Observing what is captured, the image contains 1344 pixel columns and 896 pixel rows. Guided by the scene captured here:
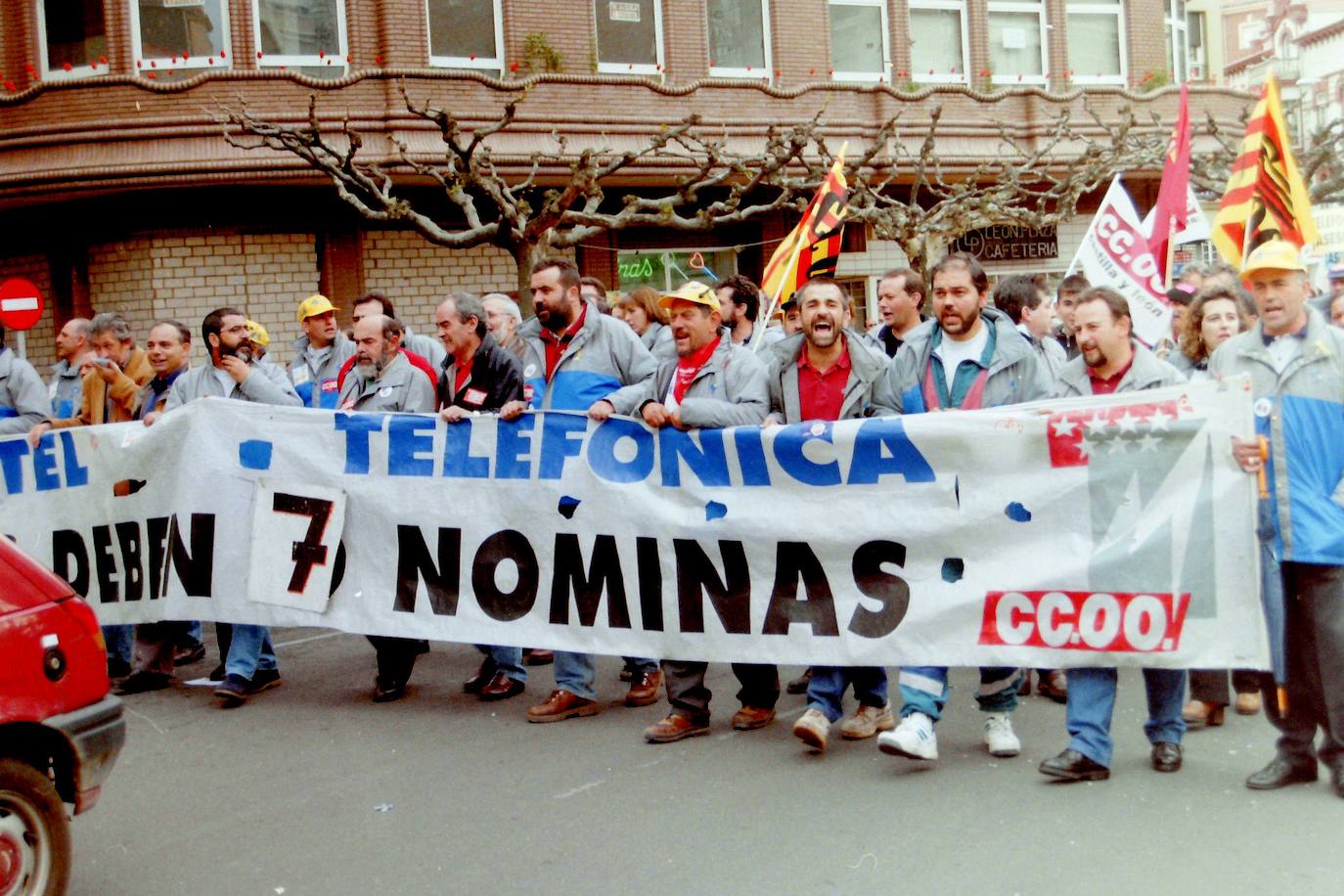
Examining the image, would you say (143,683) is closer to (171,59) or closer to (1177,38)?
(171,59)

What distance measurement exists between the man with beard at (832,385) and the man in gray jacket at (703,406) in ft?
0.51

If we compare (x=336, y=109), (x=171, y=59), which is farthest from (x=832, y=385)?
(x=171, y=59)

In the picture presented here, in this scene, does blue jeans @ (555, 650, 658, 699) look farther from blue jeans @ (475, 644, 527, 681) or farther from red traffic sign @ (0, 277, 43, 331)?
red traffic sign @ (0, 277, 43, 331)

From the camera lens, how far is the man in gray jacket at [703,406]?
6.15 meters

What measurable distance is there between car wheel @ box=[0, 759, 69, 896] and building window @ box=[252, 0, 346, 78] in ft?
52.9

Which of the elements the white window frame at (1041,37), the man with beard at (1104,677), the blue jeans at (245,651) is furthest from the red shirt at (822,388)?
the white window frame at (1041,37)

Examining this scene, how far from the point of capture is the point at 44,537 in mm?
7656

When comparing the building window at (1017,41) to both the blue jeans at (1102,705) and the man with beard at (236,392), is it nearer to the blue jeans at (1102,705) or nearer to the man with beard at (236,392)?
the man with beard at (236,392)

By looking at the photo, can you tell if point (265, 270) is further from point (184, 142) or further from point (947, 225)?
point (947, 225)

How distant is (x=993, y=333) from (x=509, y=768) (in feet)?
8.75

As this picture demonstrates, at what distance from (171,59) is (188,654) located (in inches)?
488

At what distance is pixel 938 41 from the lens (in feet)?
77.4

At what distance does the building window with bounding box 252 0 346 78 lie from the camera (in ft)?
61.6

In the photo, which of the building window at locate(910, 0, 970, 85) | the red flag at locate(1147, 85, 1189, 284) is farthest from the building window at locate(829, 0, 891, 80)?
the red flag at locate(1147, 85, 1189, 284)
